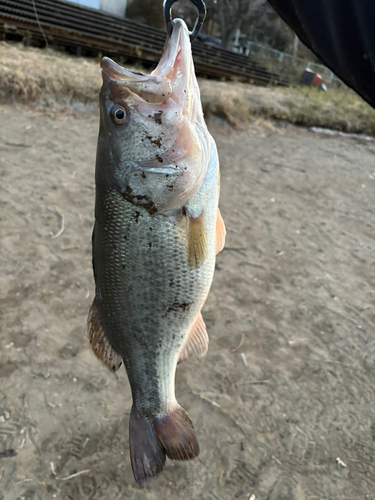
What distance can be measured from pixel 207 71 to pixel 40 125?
6.60 metres

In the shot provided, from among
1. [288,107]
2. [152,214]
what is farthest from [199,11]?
[288,107]

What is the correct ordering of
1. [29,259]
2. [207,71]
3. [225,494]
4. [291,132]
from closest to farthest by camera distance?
1. [225,494]
2. [29,259]
3. [291,132]
4. [207,71]

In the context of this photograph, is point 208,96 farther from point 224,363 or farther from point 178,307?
point 178,307

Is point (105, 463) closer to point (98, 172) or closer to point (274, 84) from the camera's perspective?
point (98, 172)

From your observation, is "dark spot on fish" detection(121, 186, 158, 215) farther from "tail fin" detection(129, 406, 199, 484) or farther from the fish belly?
"tail fin" detection(129, 406, 199, 484)

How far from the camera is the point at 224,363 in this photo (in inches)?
119

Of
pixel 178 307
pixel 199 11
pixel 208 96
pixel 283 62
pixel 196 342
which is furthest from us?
pixel 283 62

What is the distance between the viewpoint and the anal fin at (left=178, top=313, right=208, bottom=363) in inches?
59.1

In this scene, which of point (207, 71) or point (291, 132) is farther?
point (207, 71)

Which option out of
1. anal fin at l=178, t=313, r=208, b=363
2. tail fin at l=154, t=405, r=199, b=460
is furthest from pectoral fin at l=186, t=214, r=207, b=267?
tail fin at l=154, t=405, r=199, b=460

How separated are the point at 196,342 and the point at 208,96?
8178 mm

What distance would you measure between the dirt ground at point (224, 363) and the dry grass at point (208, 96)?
1.86m

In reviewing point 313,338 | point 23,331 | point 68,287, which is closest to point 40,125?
point 68,287

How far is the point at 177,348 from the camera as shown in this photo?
1.44 m
